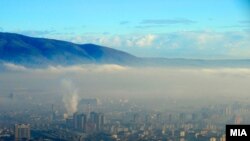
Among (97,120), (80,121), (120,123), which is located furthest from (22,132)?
(120,123)

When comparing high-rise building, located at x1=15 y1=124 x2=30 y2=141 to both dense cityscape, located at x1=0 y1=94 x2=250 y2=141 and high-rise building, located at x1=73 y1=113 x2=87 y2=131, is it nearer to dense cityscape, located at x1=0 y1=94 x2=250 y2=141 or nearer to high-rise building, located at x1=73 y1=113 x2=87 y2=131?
dense cityscape, located at x1=0 y1=94 x2=250 y2=141

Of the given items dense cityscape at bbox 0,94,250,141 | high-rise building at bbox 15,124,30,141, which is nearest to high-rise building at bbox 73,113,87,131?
dense cityscape at bbox 0,94,250,141

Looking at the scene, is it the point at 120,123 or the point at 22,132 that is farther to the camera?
the point at 120,123

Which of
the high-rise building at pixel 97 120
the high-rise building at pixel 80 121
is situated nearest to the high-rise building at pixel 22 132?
the high-rise building at pixel 80 121

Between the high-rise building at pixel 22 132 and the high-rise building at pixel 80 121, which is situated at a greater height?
the high-rise building at pixel 80 121

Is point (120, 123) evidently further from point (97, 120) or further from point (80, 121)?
point (80, 121)

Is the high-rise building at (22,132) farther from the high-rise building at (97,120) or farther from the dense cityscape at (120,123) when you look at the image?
the high-rise building at (97,120)

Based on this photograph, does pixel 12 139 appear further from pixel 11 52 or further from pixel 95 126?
pixel 11 52

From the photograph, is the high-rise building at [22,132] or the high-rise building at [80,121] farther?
the high-rise building at [80,121]
